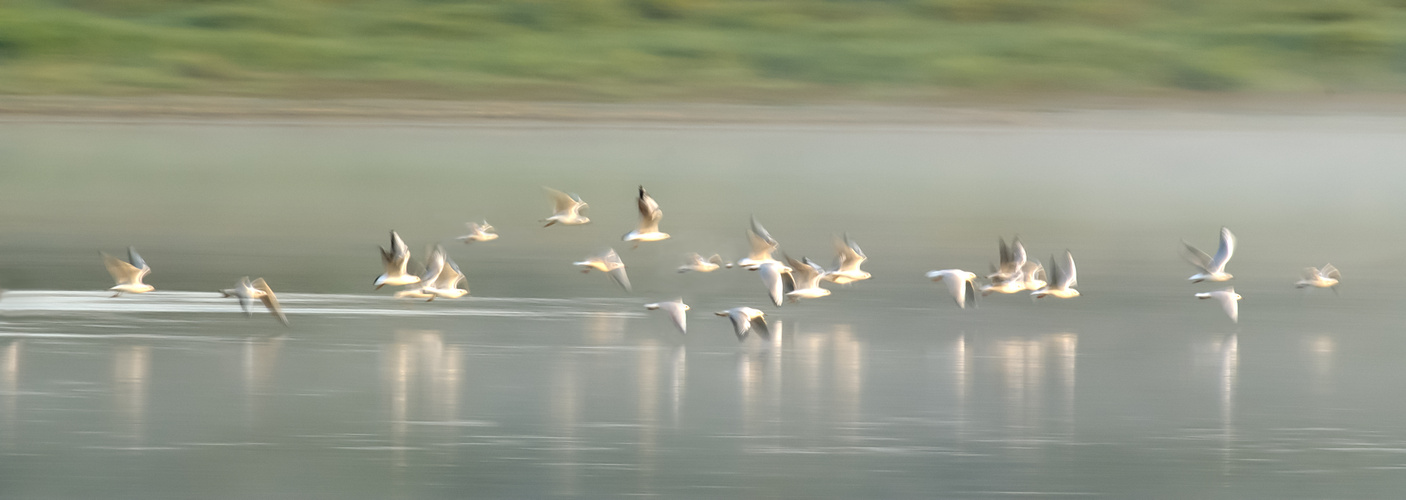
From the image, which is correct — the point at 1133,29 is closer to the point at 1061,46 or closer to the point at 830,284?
the point at 1061,46

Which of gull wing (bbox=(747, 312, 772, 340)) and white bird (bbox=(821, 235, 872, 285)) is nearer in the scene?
gull wing (bbox=(747, 312, 772, 340))

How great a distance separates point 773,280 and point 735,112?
73.8 ft

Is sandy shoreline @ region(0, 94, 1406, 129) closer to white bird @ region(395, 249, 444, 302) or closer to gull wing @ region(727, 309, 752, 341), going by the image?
white bird @ region(395, 249, 444, 302)

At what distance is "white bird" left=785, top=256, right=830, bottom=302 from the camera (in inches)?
410

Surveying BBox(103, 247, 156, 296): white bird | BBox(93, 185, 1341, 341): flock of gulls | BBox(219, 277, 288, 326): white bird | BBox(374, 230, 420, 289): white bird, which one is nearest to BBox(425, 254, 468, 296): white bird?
BBox(93, 185, 1341, 341): flock of gulls

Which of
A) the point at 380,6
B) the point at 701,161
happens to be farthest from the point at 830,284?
the point at 380,6

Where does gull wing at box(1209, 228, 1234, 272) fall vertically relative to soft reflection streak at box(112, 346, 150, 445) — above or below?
above

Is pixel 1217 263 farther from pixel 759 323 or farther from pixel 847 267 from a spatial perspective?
pixel 759 323

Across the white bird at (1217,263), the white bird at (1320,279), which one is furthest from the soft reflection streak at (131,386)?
the white bird at (1320,279)

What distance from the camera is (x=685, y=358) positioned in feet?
29.9

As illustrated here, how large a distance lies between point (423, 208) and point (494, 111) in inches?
590

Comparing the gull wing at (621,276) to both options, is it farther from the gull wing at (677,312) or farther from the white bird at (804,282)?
the gull wing at (677,312)

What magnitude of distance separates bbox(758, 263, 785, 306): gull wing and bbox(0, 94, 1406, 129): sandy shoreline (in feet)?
63.9

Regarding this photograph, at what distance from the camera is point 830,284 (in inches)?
466
